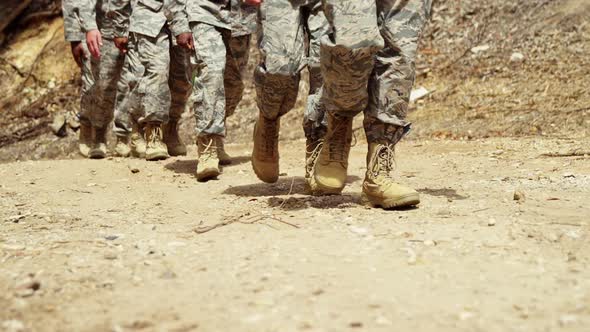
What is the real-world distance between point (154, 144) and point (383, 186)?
10.5 feet

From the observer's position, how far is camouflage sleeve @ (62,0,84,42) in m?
7.39

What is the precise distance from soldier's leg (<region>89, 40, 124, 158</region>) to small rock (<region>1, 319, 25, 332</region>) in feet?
17.1

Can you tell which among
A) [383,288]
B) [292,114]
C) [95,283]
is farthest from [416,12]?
[292,114]

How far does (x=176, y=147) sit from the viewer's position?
23.5 ft

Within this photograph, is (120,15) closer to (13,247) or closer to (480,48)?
(13,247)

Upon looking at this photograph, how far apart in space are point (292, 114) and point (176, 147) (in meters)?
2.43

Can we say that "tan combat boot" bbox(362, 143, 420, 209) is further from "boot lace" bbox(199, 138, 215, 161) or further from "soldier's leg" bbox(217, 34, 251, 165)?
"soldier's leg" bbox(217, 34, 251, 165)

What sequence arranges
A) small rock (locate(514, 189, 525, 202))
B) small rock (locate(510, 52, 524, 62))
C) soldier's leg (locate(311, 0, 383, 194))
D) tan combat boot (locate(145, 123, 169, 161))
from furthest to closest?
small rock (locate(510, 52, 524, 62))
tan combat boot (locate(145, 123, 169, 161))
small rock (locate(514, 189, 525, 202))
soldier's leg (locate(311, 0, 383, 194))

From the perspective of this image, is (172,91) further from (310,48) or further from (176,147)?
(310,48)

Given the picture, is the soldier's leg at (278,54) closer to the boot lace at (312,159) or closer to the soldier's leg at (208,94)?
the boot lace at (312,159)

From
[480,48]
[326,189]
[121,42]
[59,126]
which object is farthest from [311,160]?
[59,126]

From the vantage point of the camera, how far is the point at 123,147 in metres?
7.32

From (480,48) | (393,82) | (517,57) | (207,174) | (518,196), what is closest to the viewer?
(393,82)

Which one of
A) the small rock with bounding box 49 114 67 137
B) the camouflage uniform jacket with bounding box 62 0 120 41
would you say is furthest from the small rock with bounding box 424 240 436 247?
the small rock with bounding box 49 114 67 137
